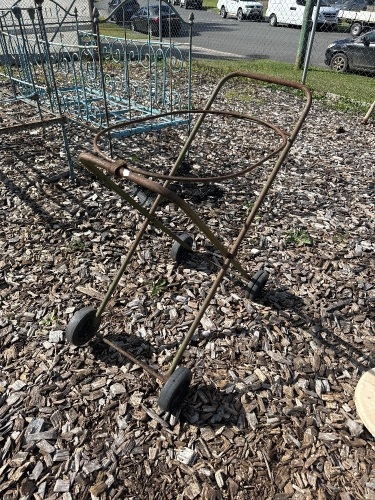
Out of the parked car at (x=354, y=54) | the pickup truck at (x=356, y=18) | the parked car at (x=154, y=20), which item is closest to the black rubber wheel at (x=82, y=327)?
the parked car at (x=354, y=54)

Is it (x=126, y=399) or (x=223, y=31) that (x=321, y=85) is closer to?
(x=126, y=399)

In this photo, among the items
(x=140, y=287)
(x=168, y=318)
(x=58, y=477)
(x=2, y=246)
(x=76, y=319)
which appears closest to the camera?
(x=58, y=477)

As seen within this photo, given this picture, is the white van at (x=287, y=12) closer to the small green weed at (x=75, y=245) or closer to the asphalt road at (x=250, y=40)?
the asphalt road at (x=250, y=40)

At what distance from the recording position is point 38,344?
9.04ft

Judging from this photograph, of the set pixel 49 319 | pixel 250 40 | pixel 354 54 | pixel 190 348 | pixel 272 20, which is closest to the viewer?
pixel 190 348

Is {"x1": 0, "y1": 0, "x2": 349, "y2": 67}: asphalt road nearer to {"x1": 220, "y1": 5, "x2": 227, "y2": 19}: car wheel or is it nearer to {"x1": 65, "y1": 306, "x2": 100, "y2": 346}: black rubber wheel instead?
{"x1": 220, "y1": 5, "x2": 227, "y2": 19}: car wheel

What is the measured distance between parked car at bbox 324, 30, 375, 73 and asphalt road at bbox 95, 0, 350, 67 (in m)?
1.03

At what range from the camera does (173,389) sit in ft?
7.25

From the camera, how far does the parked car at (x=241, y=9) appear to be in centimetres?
2423

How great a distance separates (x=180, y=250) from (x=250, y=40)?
17215mm

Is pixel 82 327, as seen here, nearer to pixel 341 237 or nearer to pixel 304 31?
pixel 341 237

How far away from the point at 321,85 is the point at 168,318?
8.69 meters

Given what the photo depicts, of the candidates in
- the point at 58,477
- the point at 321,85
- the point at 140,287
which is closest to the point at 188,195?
the point at 140,287

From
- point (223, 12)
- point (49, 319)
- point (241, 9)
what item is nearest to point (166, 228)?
point (49, 319)
